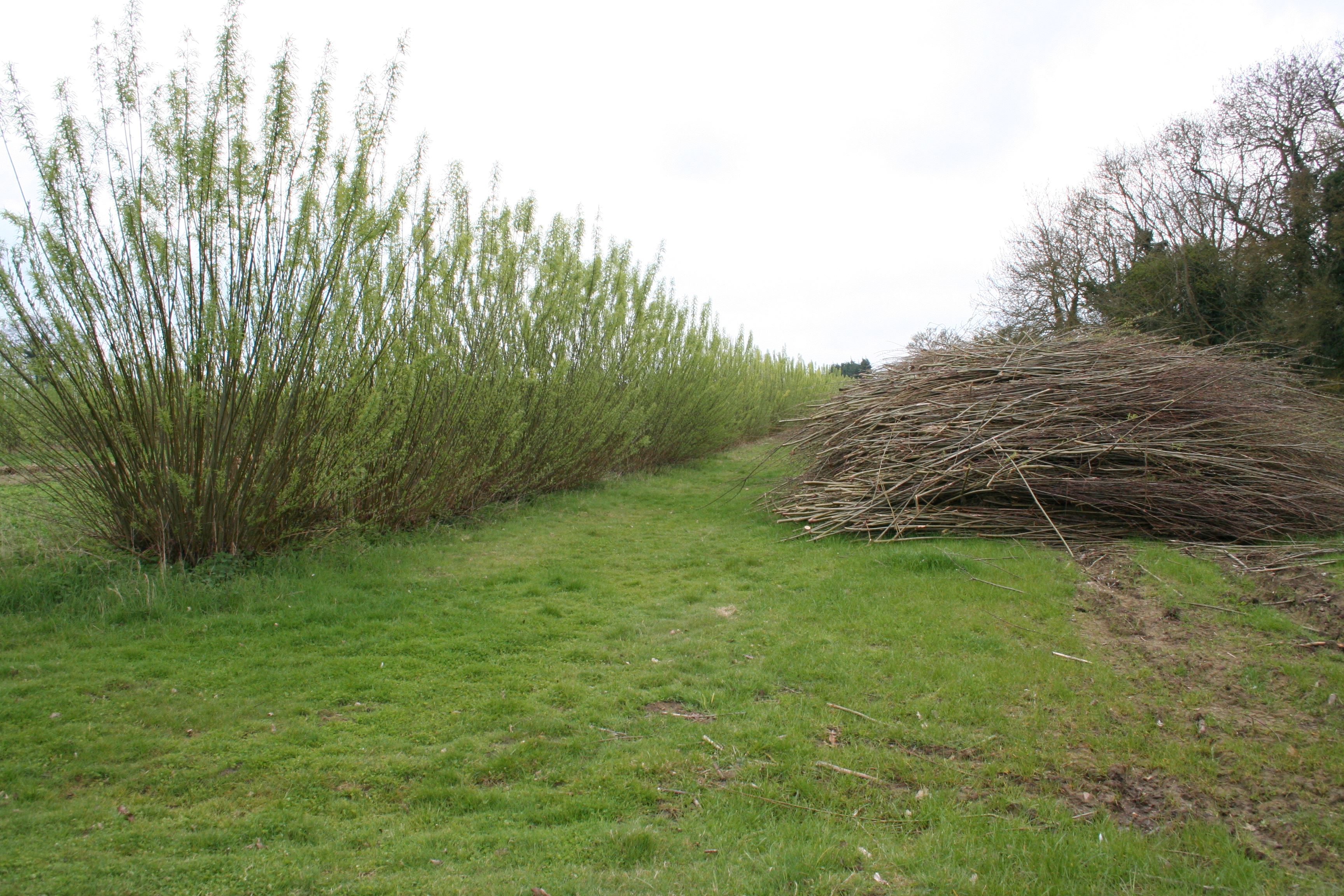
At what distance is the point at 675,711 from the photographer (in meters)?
3.98

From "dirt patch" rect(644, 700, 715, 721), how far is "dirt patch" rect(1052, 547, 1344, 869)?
167cm

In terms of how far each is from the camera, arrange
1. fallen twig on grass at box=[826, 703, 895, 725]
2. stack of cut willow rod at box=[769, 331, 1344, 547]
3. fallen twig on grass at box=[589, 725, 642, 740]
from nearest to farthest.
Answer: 1. fallen twig on grass at box=[589, 725, 642, 740]
2. fallen twig on grass at box=[826, 703, 895, 725]
3. stack of cut willow rod at box=[769, 331, 1344, 547]

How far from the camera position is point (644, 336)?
1432cm

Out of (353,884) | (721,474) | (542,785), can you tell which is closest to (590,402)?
(721,474)

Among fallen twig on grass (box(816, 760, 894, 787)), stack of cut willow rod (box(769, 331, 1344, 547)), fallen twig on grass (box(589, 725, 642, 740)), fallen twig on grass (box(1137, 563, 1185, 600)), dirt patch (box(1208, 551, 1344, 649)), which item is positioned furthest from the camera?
stack of cut willow rod (box(769, 331, 1344, 547))

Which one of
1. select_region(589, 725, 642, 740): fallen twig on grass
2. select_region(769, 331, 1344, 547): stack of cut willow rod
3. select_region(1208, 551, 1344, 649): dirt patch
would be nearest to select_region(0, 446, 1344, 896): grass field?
select_region(589, 725, 642, 740): fallen twig on grass

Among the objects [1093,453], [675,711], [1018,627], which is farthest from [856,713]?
[1093,453]

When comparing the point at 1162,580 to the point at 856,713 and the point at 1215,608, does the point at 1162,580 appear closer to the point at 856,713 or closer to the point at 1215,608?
the point at 1215,608

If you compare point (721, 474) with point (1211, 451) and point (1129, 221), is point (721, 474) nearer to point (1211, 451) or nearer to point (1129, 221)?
point (1211, 451)

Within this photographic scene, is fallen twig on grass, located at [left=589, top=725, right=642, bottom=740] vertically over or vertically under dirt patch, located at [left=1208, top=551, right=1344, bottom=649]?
under

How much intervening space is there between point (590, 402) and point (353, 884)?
953 centimetres

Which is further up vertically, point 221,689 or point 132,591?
point 132,591

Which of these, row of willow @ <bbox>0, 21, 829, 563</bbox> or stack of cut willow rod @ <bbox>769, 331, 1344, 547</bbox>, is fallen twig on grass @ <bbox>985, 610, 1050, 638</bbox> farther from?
row of willow @ <bbox>0, 21, 829, 563</bbox>

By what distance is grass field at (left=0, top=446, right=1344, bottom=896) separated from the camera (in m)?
2.56
